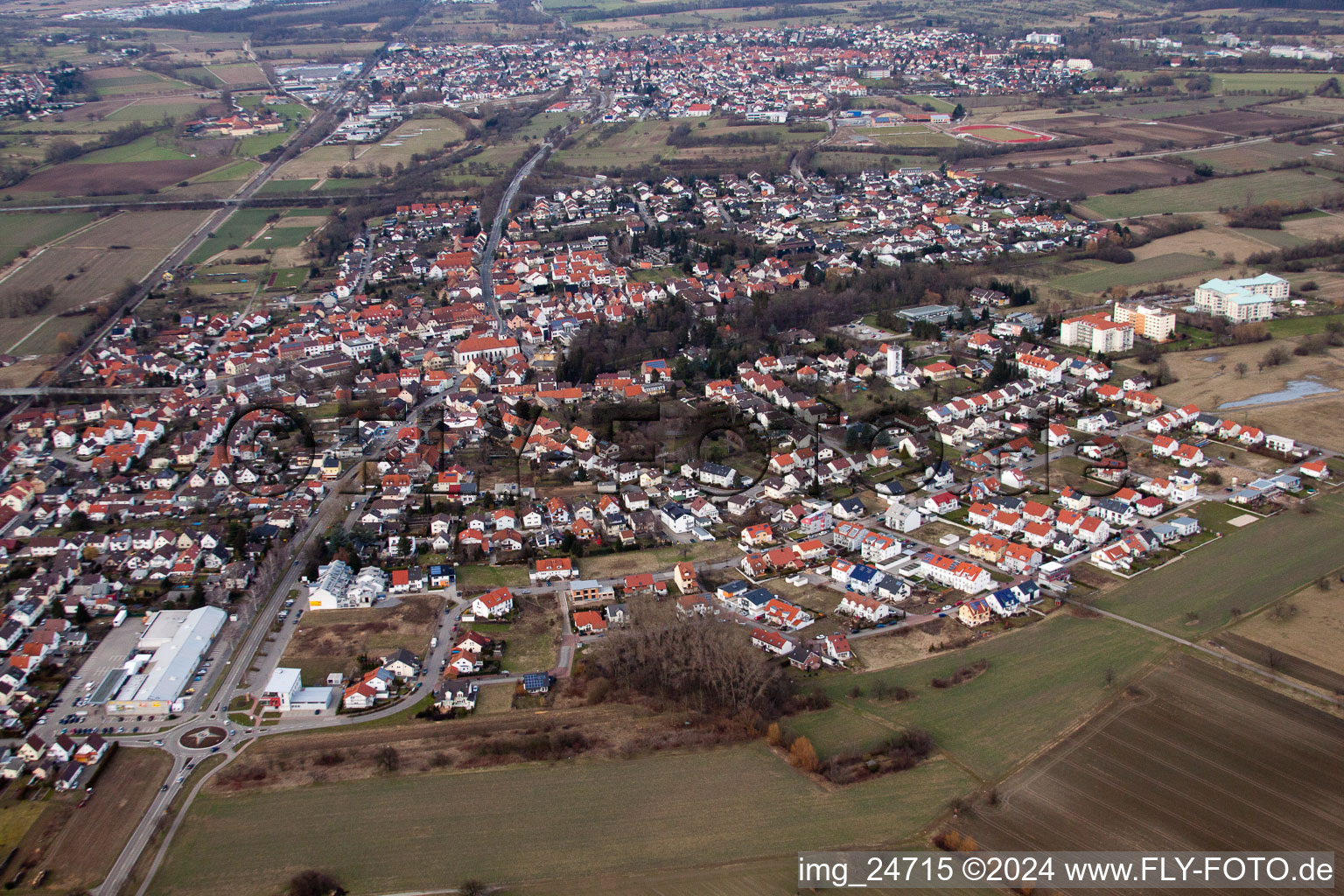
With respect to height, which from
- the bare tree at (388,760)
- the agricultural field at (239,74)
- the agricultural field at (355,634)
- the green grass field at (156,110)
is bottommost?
the bare tree at (388,760)

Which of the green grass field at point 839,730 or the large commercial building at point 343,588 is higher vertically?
the large commercial building at point 343,588

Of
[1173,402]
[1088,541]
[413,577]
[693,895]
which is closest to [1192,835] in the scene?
[693,895]

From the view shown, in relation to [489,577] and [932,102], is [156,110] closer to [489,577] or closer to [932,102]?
[932,102]

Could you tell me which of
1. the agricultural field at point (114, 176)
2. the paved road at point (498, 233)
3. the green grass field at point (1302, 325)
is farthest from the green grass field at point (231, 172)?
the green grass field at point (1302, 325)

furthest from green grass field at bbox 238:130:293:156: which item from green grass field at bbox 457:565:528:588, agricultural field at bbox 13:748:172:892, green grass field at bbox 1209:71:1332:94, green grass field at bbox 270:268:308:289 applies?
green grass field at bbox 1209:71:1332:94

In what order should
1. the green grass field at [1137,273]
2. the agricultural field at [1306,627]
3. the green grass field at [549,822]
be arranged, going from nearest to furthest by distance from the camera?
the green grass field at [549,822] → the agricultural field at [1306,627] → the green grass field at [1137,273]

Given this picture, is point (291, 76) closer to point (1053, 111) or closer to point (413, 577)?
point (1053, 111)

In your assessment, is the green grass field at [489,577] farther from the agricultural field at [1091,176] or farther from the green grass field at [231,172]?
the green grass field at [231,172]
